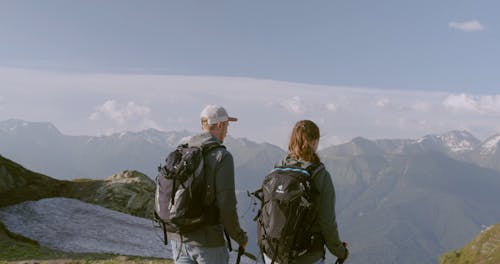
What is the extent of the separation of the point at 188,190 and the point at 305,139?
Answer: 2.25m

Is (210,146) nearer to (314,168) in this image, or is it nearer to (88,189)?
(314,168)

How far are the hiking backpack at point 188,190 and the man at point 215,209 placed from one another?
0.10 m

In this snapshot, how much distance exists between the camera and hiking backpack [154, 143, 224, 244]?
7.45 metres

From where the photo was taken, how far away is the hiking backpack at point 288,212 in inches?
285

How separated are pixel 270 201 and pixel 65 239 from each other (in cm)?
2369

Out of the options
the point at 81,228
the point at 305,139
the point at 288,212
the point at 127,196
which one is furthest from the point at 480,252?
the point at 305,139

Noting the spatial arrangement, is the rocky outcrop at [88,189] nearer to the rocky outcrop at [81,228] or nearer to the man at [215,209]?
the rocky outcrop at [81,228]

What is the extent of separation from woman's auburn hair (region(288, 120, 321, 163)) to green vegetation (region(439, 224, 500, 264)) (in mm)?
180868

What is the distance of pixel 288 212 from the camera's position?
24.2ft

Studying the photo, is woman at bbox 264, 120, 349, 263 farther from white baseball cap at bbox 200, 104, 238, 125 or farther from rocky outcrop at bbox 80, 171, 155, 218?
rocky outcrop at bbox 80, 171, 155, 218

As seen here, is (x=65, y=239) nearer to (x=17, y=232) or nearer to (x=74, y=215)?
(x=17, y=232)

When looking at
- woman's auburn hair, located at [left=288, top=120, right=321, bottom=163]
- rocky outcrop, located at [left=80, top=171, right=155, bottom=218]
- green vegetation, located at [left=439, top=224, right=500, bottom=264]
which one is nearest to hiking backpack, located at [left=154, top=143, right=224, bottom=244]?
woman's auburn hair, located at [left=288, top=120, right=321, bottom=163]

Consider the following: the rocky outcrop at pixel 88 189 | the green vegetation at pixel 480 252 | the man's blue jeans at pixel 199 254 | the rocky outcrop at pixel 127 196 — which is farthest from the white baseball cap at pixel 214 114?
the green vegetation at pixel 480 252

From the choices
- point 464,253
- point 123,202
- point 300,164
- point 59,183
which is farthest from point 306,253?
point 464,253
